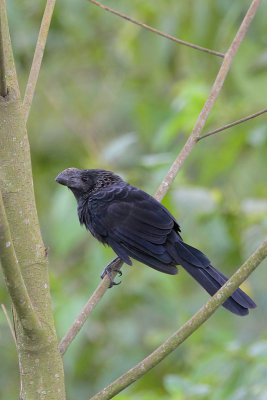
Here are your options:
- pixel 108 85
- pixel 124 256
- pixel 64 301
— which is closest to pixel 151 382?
pixel 64 301

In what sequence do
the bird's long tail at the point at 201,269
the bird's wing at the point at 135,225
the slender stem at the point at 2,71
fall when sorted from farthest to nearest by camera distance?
the bird's wing at the point at 135,225 → the bird's long tail at the point at 201,269 → the slender stem at the point at 2,71

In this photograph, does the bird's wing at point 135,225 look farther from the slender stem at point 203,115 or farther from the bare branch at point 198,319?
the bare branch at point 198,319

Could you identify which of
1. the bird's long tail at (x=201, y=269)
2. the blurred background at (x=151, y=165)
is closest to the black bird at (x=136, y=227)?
the bird's long tail at (x=201, y=269)

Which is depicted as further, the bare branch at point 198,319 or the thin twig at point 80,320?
the thin twig at point 80,320

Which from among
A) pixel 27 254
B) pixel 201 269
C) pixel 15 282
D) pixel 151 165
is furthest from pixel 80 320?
pixel 151 165

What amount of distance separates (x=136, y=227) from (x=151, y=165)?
0.41 metres

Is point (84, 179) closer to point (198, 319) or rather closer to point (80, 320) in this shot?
point (80, 320)

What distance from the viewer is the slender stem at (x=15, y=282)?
134 cm

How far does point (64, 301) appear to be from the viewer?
3.18m

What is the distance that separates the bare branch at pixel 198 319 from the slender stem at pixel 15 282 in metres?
0.23

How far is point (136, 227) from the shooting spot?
2.59 m

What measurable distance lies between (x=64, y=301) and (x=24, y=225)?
1.59m

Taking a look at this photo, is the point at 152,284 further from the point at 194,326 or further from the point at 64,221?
the point at 194,326

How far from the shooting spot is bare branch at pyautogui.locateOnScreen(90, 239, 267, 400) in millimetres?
1404
